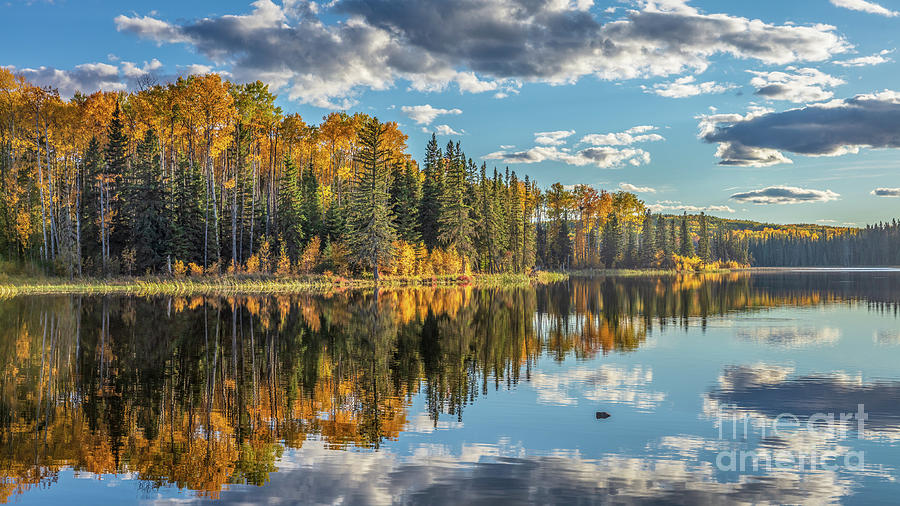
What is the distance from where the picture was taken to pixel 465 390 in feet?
52.4

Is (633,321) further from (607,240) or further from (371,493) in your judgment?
(607,240)

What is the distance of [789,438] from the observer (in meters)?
11.9

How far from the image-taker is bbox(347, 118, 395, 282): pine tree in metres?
62.9

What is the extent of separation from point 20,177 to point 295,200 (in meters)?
26.2

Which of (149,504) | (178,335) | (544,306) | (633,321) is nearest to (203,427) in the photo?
(149,504)

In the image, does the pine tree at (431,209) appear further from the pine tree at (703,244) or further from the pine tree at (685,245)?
the pine tree at (703,244)

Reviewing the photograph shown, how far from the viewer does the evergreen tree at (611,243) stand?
127631 millimetres

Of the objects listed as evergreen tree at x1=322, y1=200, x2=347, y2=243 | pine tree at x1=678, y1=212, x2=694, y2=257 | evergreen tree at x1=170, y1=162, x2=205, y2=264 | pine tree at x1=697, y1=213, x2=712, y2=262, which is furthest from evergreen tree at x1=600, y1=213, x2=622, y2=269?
evergreen tree at x1=170, y1=162, x2=205, y2=264

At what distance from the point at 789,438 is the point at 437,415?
700 centimetres

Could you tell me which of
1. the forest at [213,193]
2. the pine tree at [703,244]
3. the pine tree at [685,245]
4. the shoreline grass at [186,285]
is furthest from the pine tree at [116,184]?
the pine tree at [703,244]

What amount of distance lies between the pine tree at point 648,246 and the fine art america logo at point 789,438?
4880 inches

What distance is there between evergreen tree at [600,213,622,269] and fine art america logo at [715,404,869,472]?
11596 cm

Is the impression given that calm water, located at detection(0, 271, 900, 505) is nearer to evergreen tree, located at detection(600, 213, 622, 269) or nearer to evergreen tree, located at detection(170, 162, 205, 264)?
evergreen tree, located at detection(170, 162, 205, 264)

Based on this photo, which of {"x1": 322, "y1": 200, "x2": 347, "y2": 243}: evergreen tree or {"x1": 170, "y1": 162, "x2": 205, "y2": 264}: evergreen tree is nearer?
{"x1": 170, "y1": 162, "x2": 205, "y2": 264}: evergreen tree
